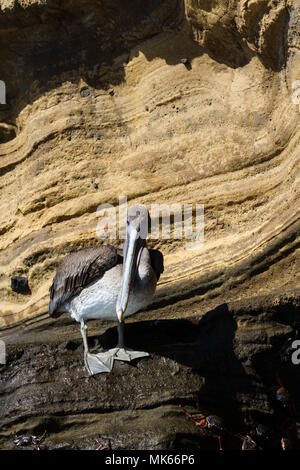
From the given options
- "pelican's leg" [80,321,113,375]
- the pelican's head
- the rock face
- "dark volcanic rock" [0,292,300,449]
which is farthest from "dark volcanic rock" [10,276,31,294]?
"pelican's leg" [80,321,113,375]

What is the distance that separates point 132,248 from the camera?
541 centimetres

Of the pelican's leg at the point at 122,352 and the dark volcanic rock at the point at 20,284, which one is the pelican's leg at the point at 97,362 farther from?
the dark volcanic rock at the point at 20,284

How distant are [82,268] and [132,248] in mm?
466

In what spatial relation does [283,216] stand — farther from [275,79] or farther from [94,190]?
[94,190]

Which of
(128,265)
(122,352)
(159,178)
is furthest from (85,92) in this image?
(122,352)

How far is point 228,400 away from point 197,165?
298 cm

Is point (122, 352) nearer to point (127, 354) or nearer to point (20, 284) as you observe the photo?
point (127, 354)

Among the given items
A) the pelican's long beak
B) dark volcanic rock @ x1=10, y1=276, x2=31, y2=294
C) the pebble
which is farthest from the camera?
the pebble

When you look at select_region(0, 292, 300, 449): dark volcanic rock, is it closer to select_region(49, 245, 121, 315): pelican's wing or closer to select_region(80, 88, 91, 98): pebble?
select_region(49, 245, 121, 315): pelican's wing

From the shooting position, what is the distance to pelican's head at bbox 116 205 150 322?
203 inches

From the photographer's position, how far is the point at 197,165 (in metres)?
7.20

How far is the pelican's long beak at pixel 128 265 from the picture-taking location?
5152 mm

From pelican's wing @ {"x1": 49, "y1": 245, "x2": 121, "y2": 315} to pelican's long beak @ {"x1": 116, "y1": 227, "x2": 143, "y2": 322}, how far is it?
179 millimetres

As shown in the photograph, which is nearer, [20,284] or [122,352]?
[122,352]
